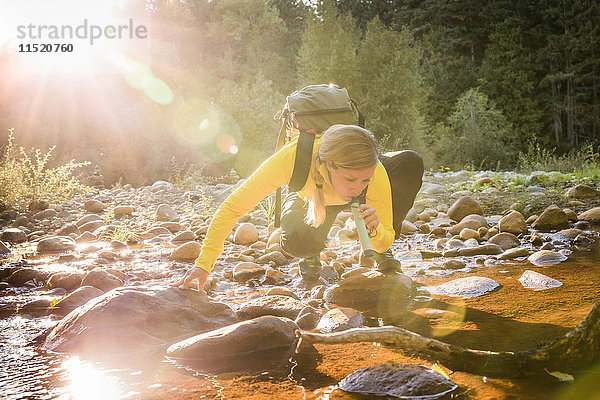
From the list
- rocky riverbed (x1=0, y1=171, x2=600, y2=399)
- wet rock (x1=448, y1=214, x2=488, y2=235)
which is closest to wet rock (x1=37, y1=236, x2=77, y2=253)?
rocky riverbed (x1=0, y1=171, x2=600, y2=399)

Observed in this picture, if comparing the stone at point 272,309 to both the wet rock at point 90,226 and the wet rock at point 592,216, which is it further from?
the wet rock at point 90,226

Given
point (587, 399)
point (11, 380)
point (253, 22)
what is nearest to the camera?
point (587, 399)

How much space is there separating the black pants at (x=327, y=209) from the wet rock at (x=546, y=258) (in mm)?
1020

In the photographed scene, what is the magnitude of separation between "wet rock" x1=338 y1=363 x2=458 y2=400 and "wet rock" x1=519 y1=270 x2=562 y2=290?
1476 millimetres

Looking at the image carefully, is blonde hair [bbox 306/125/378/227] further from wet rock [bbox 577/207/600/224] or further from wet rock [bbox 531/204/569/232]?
wet rock [bbox 577/207/600/224]

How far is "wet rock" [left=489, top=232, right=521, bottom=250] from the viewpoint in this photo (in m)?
4.20

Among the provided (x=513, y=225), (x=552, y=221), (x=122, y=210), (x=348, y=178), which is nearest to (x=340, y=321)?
(x=348, y=178)

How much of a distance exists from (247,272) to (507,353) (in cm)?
235

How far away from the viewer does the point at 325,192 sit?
3.05 metres

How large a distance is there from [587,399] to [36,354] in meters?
2.30

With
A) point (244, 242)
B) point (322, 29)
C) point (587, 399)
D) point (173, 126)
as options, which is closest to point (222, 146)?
point (173, 126)

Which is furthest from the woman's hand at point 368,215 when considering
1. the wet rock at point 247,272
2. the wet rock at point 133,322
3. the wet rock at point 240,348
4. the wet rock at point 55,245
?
the wet rock at point 55,245

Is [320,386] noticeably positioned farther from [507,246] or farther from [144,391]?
[507,246]

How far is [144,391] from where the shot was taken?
6.01 ft
